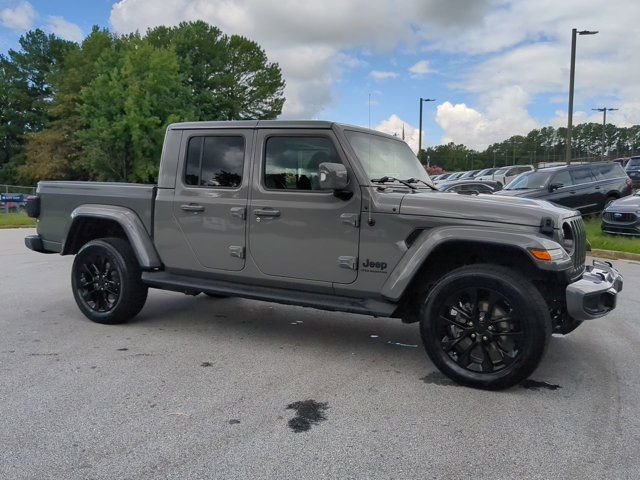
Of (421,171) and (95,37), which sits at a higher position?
(95,37)

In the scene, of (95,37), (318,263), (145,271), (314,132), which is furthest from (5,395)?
(95,37)

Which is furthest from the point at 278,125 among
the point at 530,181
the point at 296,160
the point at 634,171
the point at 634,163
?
the point at 634,163

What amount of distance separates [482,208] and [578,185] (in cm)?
1179

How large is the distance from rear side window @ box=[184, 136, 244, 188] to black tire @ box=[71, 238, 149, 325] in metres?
1.01

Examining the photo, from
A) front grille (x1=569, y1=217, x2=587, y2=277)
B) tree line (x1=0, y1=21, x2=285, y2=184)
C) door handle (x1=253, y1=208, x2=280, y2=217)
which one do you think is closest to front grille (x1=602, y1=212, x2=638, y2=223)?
front grille (x1=569, y1=217, x2=587, y2=277)

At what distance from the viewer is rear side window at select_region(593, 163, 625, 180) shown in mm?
14617

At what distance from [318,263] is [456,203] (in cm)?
116

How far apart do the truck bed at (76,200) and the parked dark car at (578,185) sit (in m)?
10.3

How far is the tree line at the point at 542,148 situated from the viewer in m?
110

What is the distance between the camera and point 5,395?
365cm

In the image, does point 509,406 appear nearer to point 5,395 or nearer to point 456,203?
point 456,203

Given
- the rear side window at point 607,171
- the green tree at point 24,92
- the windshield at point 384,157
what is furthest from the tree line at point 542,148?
the windshield at point 384,157

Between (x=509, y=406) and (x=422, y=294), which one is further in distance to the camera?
(x=422, y=294)

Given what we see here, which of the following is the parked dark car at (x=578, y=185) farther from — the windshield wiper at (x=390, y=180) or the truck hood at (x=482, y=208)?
the truck hood at (x=482, y=208)
